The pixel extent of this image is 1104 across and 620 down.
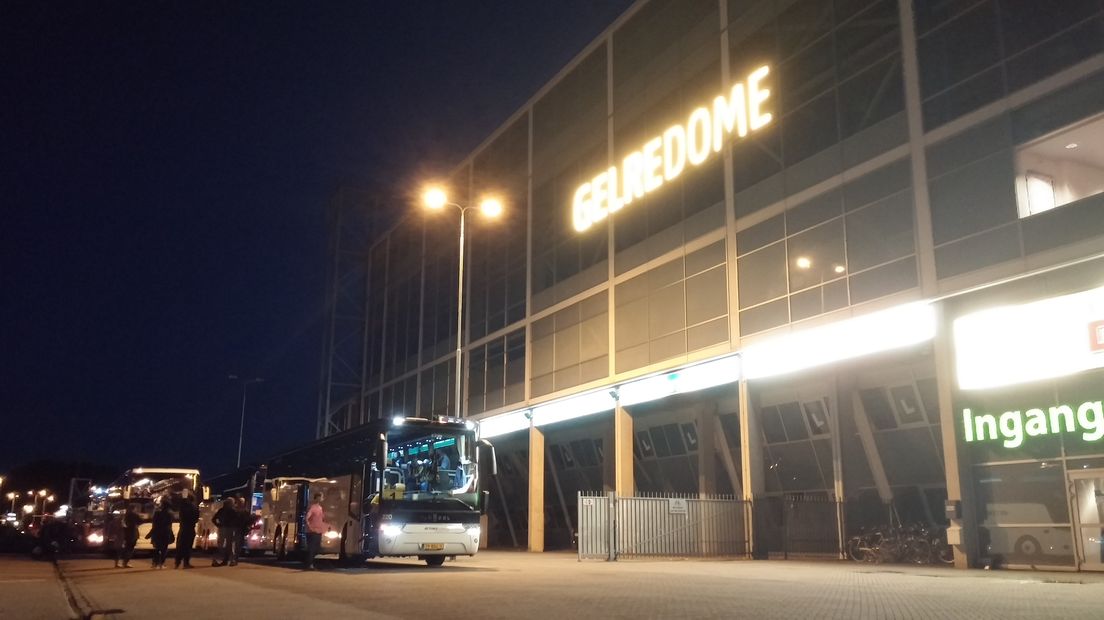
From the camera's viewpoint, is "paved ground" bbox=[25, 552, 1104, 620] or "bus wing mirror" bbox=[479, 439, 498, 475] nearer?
"paved ground" bbox=[25, 552, 1104, 620]

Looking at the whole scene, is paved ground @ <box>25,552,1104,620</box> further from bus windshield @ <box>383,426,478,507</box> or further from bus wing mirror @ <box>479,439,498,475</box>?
bus wing mirror @ <box>479,439,498,475</box>

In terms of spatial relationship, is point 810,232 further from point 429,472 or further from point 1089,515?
point 429,472

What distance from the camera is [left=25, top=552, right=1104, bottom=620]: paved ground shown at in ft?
32.3

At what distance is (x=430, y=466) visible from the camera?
20781 millimetres

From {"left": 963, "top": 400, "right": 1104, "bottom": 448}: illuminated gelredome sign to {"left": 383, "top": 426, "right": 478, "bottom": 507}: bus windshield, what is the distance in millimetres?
11718

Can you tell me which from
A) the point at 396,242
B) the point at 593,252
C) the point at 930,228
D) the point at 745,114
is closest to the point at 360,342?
the point at 396,242

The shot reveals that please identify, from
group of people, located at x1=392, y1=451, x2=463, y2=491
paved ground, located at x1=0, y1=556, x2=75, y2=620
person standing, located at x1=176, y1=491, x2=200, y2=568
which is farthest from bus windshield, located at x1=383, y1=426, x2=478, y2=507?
paved ground, located at x1=0, y1=556, x2=75, y2=620

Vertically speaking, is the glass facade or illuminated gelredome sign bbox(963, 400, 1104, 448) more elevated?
the glass facade

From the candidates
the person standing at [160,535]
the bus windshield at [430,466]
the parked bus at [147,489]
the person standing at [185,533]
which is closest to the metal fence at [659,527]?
the bus windshield at [430,466]

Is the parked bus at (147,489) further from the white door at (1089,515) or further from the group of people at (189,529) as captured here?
the white door at (1089,515)

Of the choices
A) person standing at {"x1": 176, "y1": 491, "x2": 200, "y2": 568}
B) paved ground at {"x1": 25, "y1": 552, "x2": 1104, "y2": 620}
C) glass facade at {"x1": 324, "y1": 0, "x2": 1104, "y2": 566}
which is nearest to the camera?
paved ground at {"x1": 25, "y1": 552, "x2": 1104, "y2": 620}

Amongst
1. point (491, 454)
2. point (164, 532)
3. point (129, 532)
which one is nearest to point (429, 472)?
point (491, 454)

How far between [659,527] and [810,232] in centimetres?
960

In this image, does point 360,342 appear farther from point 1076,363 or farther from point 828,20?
point 1076,363
